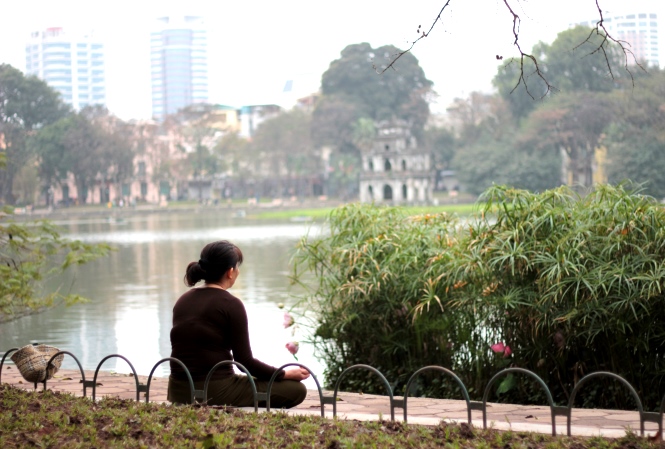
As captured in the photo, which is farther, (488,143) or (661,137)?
(488,143)

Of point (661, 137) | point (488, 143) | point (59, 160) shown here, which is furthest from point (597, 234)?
point (59, 160)

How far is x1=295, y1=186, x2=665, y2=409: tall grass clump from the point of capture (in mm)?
5223

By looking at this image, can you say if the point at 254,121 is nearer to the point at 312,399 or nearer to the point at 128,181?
the point at 128,181

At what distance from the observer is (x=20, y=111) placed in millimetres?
50781

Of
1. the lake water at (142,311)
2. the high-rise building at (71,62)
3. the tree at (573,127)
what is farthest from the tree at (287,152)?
the high-rise building at (71,62)

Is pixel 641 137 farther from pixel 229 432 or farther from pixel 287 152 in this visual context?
pixel 229 432

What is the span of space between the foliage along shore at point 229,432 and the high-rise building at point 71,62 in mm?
107013

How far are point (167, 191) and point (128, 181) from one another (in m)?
7.00

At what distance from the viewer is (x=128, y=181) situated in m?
59.2

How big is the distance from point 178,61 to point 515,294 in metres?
150

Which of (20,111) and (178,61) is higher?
(178,61)

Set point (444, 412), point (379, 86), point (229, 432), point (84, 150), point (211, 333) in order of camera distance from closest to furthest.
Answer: point (229, 432) < point (211, 333) < point (444, 412) < point (84, 150) < point (379, 86)

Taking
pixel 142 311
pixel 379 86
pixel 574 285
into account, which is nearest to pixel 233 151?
pixel 379 86

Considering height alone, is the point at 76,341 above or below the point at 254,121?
below
